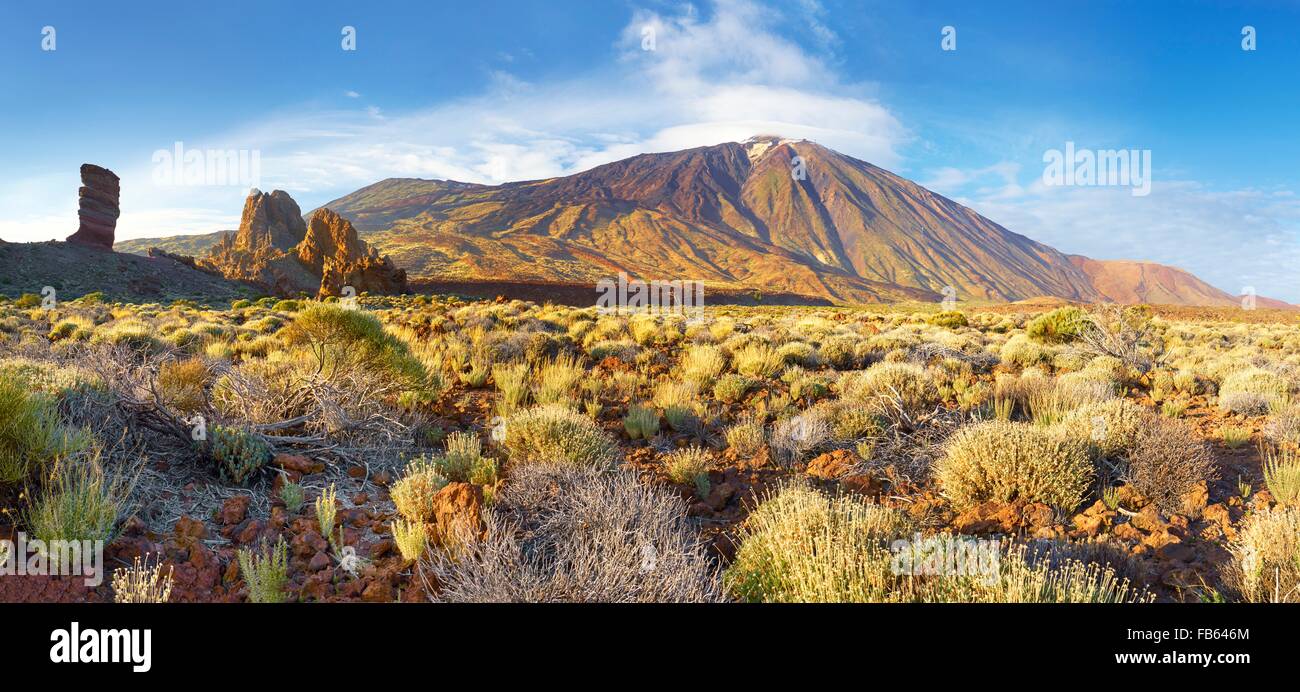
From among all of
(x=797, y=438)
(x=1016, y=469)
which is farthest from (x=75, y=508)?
(x=1016, y=469)

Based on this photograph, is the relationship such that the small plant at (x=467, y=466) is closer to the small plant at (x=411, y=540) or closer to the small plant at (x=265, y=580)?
the small plant at (x=411, y=540)

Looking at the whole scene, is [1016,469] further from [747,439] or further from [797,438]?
[747,439]

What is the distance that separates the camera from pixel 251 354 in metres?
8.93

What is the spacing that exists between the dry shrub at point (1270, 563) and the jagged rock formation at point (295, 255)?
128ft

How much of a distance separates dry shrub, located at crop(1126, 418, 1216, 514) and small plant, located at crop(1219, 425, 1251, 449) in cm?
90

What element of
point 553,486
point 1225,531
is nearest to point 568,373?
point 553,486

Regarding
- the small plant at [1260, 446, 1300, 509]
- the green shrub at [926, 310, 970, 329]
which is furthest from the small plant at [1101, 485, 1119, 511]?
the green shrub at [926, 310, 970, 329]

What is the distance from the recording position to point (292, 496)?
364cm

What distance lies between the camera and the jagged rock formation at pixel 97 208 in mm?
49344

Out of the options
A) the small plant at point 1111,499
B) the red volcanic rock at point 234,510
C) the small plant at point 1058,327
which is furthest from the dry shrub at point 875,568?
the small plant at point 1058,327

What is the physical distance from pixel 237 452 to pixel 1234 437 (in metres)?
8.09

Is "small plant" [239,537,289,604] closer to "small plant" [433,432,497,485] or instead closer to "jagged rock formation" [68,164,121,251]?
"small plant" [433,432,497,485]

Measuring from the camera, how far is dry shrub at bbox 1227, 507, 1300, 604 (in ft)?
8.54
